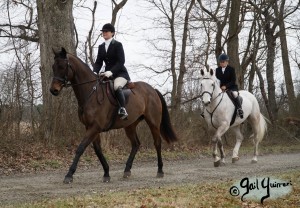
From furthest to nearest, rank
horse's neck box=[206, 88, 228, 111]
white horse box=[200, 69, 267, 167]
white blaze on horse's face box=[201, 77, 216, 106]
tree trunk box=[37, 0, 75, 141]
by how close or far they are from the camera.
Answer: tree trunk box=[37, 0, 75, 141], horse's neck box=[206, 88, 228, 111], white horse box=[200, 69, 267, 167], white blaze on horse's face box=[201, 77, 216, 106]

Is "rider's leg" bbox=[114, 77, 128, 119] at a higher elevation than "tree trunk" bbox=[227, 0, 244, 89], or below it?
below

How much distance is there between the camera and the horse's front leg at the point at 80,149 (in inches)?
357

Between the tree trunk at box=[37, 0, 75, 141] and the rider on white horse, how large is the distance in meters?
4.89

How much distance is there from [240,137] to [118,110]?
622 cm

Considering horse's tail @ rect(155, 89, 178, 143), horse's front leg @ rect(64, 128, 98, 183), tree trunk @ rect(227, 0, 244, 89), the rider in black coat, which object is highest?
tree trunk @ rect(227, 0, 244, 89)

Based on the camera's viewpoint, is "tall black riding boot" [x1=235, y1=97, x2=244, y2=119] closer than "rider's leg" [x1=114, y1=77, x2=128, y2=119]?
No

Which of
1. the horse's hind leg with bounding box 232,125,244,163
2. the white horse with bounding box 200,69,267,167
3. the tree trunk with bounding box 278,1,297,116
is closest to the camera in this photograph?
the white horse with bounding box 200,69,267,167

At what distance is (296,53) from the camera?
114ft

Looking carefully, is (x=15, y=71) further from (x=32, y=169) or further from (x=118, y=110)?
(x=118, y=110)

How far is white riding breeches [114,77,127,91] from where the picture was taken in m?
9.99

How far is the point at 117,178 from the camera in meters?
10.5

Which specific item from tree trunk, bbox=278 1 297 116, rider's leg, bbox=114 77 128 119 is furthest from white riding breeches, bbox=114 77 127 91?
tree trunk, bbox=278 1 297 116

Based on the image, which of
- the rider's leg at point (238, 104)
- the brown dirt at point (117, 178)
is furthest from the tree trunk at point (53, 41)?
the rider's leg at point (238, 104)

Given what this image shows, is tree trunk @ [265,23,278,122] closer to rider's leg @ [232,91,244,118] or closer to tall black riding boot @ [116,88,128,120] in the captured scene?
rider's leg @ [232,91,244,118]
